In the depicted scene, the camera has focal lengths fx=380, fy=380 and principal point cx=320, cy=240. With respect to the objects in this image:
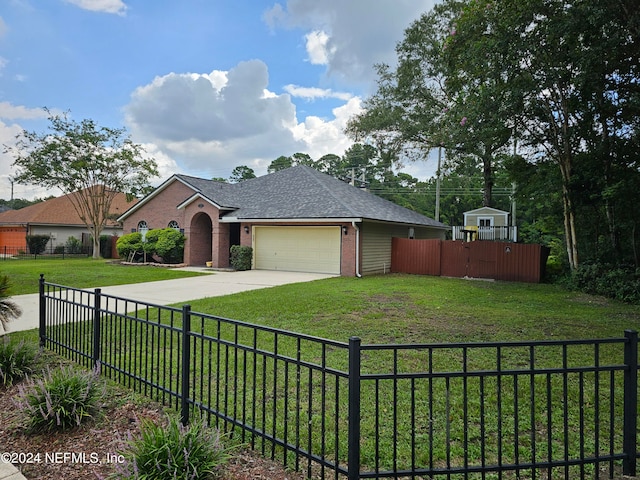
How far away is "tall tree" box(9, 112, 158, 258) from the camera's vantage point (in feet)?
80.0

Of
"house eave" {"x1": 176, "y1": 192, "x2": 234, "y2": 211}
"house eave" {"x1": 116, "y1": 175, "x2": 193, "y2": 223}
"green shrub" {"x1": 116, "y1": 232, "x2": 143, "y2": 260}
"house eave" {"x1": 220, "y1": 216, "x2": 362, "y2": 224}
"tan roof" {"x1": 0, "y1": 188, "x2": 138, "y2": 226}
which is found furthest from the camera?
"tan roof" {"x1": 0, "y1": 188, "x2": 138, "y2": 226}

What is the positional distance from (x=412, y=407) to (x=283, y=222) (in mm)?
15154

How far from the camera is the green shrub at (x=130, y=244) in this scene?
2022 cm

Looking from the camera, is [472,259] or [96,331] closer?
[96,331]

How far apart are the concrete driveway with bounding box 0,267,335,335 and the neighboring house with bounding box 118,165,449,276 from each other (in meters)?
2.76

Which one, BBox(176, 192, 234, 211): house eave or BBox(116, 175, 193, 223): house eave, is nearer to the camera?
BBox(176, 192, 234, 211): house eave

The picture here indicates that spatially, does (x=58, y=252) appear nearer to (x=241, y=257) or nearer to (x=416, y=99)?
(x=241, y=257)

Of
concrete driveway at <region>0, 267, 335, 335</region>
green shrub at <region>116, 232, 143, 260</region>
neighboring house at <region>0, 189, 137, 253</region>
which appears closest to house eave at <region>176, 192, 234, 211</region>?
green shrub at <region>116, 232, 143, 260</region>

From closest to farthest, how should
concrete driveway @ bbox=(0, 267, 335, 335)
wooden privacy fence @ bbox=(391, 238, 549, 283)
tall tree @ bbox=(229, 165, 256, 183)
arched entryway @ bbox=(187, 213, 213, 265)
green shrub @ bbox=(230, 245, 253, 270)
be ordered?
concrete driveway @ bbox=(0, 267, 335, 335), wooden privacy fence @ bbox=(391, 238, 549, 283), green shrub @ bbox=(230, 245, 253, 270), arched entryway @ bbox=(187, 213, 213, 265), tall tree @ bbox=(229, 165, 256, 183)

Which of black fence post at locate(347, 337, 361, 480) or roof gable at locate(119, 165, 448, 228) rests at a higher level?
roof gable at locate(119, 165, 448, 228)

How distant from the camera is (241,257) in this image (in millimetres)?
17719

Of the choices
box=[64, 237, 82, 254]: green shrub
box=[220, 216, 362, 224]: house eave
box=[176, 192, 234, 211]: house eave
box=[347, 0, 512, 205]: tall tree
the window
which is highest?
box=[347, 0, 512, 205]: tall tree

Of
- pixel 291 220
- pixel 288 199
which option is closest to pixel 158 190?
pixel 288 199

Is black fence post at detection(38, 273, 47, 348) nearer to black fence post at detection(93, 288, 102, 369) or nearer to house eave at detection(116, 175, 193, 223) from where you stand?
black fence post at detection(93, 288, 102, 369)
